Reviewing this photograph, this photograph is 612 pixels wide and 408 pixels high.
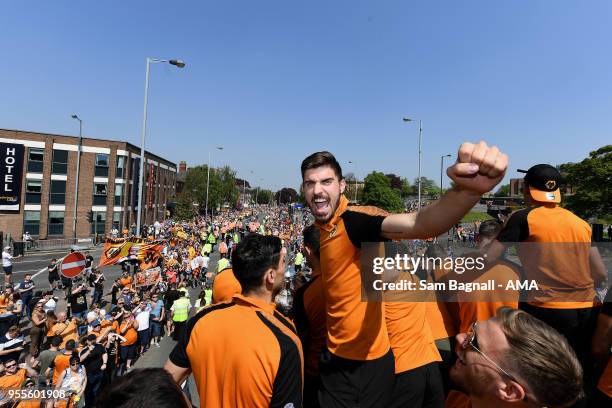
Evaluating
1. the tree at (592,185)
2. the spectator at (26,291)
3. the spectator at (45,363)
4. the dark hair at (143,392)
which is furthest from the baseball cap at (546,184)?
the tree at (592,185)

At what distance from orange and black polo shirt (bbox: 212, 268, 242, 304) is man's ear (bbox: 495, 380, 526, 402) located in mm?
2329

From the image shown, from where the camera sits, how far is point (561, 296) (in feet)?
8.71

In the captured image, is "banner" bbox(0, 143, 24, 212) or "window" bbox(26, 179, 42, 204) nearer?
"banner" bbox(0, 143, 24, 212)

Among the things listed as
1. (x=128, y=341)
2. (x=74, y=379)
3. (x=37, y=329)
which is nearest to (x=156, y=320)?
(x=128, y=341)

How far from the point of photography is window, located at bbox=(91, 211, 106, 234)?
43550 mm

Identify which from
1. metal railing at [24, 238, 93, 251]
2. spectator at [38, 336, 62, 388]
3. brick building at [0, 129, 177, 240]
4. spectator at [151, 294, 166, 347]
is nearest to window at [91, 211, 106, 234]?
brick building at [0, 129, 177, 240]

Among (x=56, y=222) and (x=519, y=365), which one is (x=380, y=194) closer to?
(x=56, y=222)

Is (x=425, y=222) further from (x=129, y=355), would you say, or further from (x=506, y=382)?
(x=129, y=355)

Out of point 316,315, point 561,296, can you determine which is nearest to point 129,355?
point 316,315

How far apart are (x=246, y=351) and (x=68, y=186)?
48.8m

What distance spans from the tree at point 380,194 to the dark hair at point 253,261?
208 feet

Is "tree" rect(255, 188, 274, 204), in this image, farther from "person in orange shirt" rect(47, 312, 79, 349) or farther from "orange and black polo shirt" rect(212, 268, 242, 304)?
"orange and black polo shirt" rect(212, 268, 242, 304)

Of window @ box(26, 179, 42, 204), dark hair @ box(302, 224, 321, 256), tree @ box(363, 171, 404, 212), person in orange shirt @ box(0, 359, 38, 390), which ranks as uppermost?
tree @ box(363, 171, 404, 212)

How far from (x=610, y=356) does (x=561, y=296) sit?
0.46 meters
